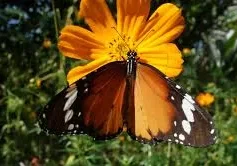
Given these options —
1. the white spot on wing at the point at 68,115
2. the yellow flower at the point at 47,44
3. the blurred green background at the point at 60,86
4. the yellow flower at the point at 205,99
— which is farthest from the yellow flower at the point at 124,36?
the yellow flower at the point at 47,44

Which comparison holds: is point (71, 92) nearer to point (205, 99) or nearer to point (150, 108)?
point (150, 108)

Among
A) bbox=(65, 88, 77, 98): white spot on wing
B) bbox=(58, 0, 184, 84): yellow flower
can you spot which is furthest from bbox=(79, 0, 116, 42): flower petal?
bbox=(65, 88, 77, 98): white spot on wing

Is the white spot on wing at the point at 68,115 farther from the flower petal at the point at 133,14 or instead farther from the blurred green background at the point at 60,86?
the blurred green background at the point at 60,86

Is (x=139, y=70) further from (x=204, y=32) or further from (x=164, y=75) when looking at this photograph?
(x=204, y=32)

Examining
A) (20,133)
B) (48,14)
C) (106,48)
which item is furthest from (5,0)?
(106,48)

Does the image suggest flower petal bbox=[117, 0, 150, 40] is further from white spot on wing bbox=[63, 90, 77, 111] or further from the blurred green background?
the blurred green background

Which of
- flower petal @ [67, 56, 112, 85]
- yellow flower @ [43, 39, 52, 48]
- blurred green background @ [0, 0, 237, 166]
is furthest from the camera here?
yellow flower @ [43, 39, 52, 48]
